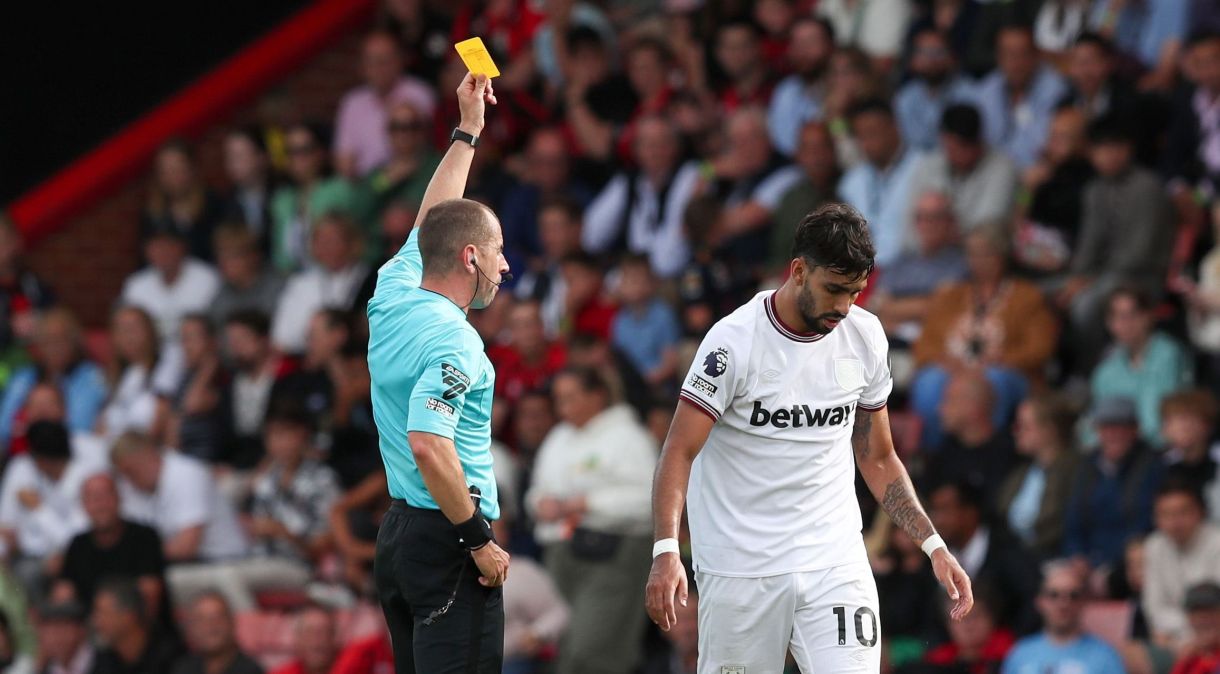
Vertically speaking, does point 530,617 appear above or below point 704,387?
below

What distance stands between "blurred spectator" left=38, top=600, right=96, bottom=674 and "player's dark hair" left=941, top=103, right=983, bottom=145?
6563 millimetres

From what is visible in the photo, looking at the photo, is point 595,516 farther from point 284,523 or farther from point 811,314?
point 811,314

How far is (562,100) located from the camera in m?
15.6

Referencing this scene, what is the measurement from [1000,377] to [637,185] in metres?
3.54

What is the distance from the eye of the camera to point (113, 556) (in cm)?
1290

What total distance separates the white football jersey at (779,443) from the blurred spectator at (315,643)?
18.5 feet

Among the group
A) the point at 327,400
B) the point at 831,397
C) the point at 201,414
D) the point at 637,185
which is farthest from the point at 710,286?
the point at 831,397

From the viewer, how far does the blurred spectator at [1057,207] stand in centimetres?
1222

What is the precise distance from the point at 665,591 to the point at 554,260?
7.86m

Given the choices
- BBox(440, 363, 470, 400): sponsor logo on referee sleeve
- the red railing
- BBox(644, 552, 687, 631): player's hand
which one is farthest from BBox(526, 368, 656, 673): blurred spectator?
the red railing

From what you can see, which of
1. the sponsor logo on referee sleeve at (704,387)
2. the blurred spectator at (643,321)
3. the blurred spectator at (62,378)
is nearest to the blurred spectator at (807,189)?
the blurred spectator at (643,321)

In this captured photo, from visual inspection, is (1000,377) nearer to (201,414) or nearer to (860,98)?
(860,98)

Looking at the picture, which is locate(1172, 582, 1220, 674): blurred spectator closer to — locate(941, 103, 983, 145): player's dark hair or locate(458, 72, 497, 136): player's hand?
locate(941, 103, 983, 145): player's dark hair

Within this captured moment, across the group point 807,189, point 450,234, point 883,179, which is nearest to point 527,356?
point 807,189
